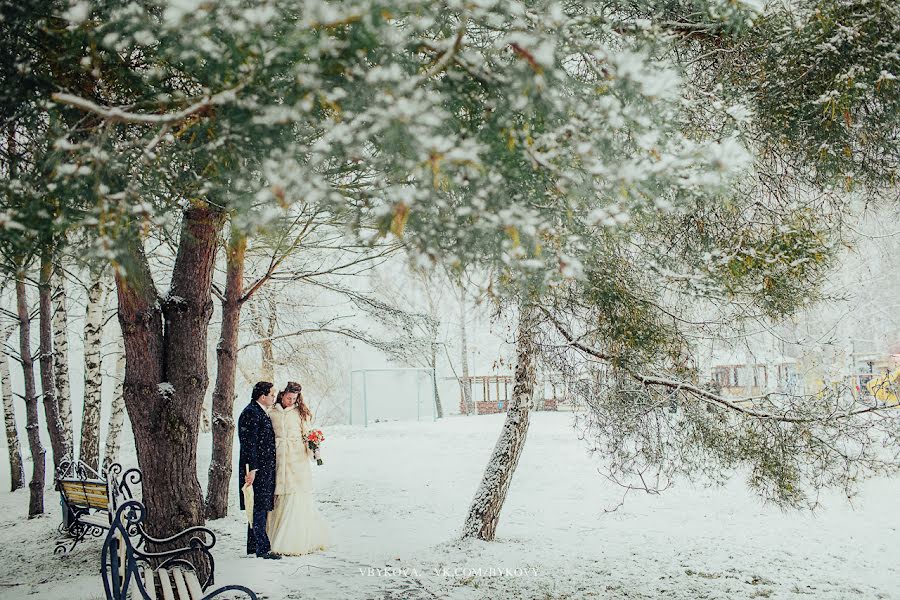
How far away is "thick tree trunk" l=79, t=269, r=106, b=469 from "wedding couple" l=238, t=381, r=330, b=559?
10.3ft

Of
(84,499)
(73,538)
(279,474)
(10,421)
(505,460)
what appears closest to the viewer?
(279,474)

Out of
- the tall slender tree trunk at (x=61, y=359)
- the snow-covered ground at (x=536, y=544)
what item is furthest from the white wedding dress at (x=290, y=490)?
the tall slender tree trunk at (x=61, y=359)

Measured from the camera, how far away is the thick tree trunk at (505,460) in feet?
23.6

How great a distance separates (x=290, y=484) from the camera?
630 centimetres

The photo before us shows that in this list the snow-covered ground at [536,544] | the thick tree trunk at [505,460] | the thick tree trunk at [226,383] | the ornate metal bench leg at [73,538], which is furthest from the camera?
the thick tree trunk at [226,383]

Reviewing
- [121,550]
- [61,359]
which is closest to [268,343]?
[61,359]

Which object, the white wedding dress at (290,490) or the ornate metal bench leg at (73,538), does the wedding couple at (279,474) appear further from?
the ornate metal bench leg at (73,538)

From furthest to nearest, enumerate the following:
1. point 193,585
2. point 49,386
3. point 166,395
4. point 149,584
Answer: point 49,386
point 166,395
point 149,584
point 193,585

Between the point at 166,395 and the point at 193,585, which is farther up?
the point at 166,395

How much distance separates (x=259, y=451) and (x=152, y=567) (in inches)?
51.3

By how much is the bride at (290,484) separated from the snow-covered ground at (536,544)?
253 mm

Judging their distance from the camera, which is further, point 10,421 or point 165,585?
point 10,421

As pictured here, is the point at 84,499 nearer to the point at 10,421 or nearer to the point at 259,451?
the point at 259,451

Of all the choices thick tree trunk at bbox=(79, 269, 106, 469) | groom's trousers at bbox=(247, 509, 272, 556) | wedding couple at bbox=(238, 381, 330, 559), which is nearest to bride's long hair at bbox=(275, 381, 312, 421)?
wedding couple at bbox=(238, 381, 330, 559)
